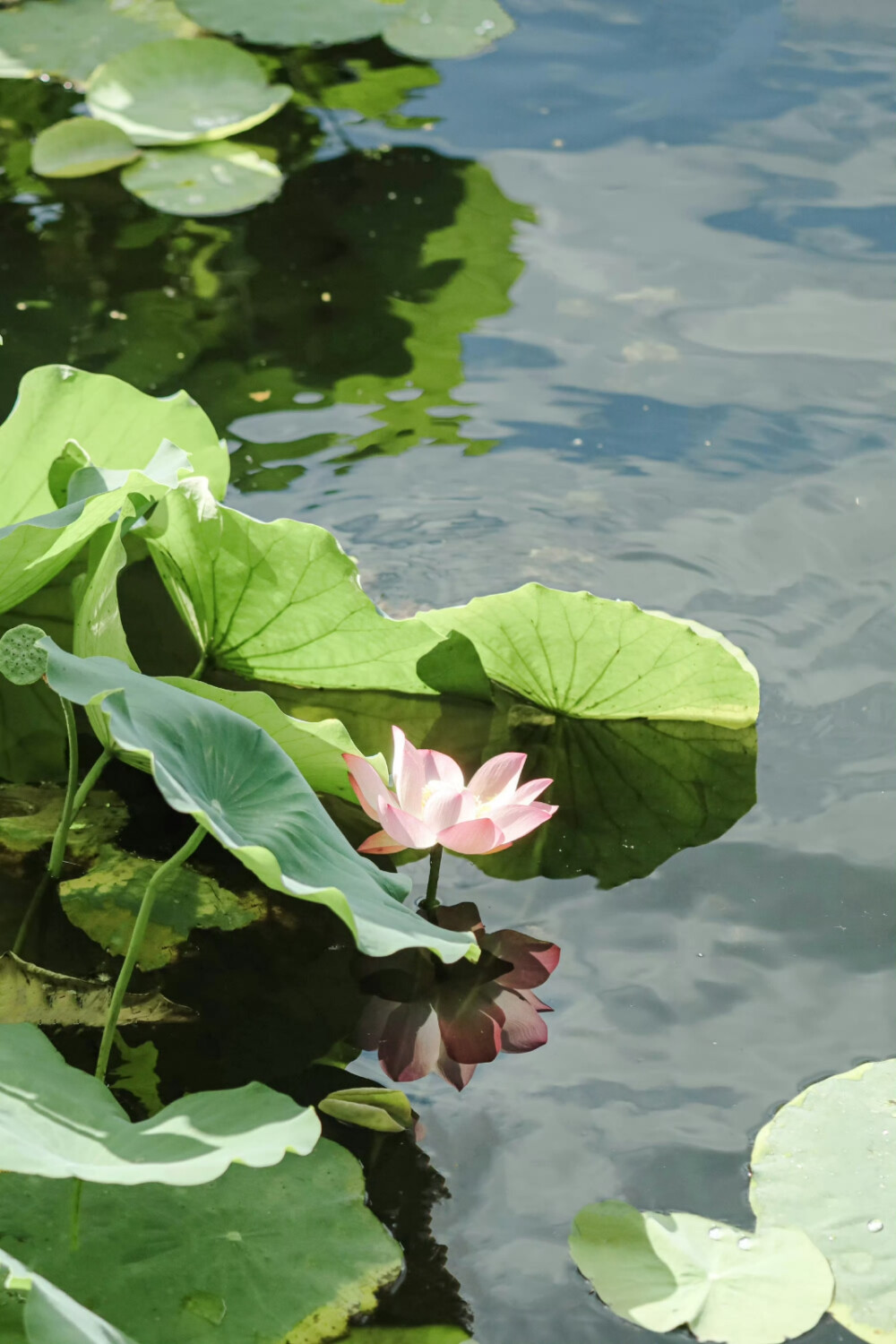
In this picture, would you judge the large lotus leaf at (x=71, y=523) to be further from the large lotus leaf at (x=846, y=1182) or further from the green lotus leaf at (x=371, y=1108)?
the large lotus leaf at (x=846, y=1182)

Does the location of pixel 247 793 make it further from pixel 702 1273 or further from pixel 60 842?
pixel 702 1273

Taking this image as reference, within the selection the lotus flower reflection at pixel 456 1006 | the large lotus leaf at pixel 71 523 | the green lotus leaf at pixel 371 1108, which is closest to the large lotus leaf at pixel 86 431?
the large lotus leaf at pixel 71 523

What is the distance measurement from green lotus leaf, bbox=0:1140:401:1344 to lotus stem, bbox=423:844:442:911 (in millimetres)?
306

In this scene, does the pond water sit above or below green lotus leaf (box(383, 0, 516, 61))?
below

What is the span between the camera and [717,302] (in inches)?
86.0

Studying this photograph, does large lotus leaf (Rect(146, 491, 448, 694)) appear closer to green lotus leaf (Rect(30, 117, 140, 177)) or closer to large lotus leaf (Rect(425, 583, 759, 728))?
large lotus leaf (Rect(425, 583, 759, 728))

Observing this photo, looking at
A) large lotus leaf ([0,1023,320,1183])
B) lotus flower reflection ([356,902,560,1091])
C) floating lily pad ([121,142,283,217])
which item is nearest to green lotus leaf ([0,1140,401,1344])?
large lotus leaf ([0,1023,320,1183])

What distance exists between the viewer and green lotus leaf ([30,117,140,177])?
2607 millimetres

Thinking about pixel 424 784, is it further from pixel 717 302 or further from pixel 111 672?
pixel 717 302

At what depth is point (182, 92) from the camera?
2664 millimetres

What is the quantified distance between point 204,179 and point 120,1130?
2133mm

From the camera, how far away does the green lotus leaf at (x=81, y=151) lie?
2.61 m

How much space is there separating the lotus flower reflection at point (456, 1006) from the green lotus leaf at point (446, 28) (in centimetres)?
223

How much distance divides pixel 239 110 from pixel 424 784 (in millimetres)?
1925
